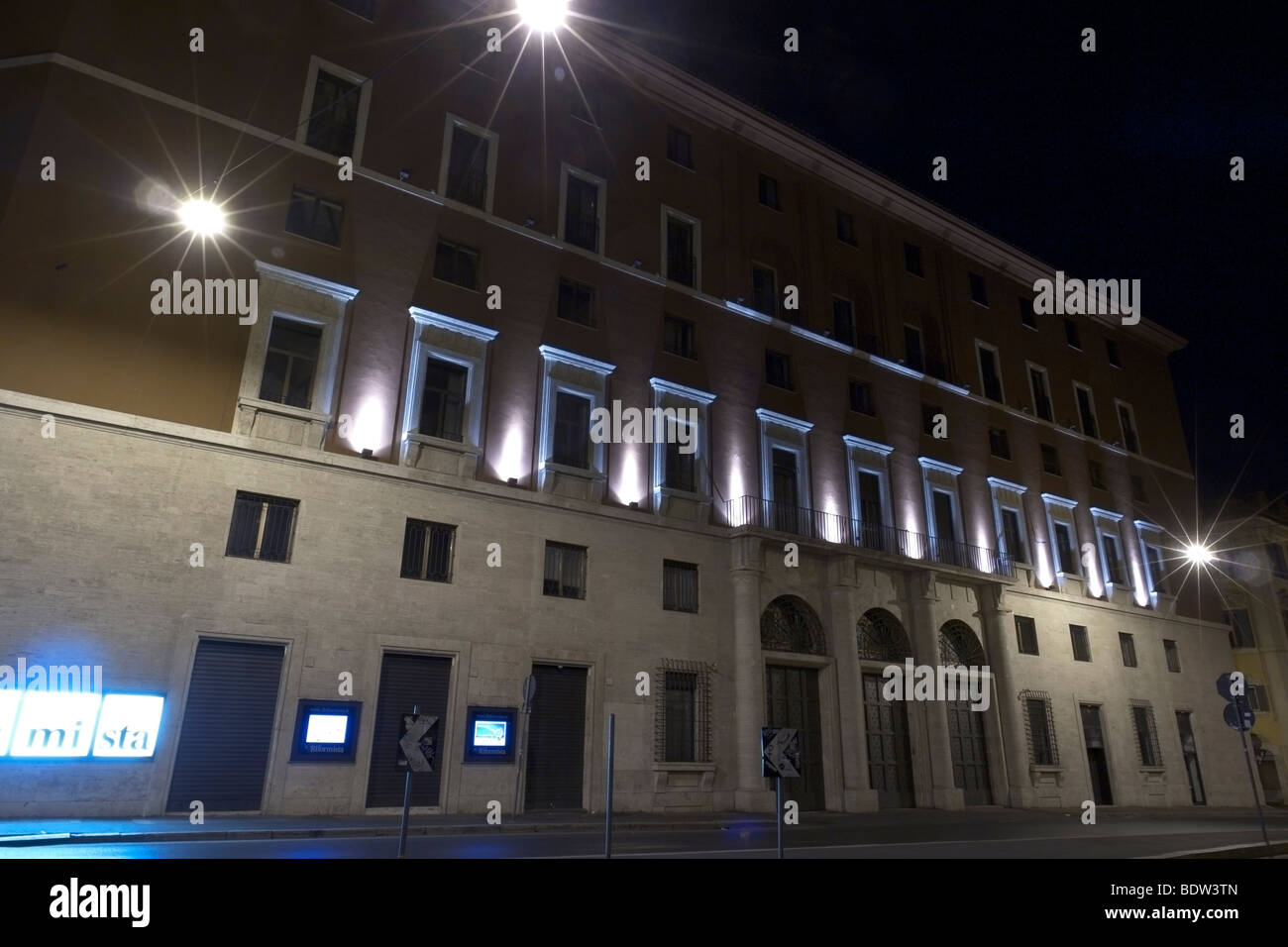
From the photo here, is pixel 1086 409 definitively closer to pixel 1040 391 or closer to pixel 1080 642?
pixel 1040 391

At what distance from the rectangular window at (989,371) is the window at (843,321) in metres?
7.75

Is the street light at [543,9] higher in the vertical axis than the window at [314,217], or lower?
lower

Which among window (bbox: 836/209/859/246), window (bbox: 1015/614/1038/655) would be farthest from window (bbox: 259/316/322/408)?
window (bbox: 1015/614/1038/655)

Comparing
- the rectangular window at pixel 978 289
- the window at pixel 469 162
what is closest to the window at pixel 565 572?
the window at pixel 469 162

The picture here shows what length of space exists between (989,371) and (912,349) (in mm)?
5026

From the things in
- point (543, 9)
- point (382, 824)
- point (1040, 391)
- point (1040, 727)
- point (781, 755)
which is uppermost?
point (1040, 391)

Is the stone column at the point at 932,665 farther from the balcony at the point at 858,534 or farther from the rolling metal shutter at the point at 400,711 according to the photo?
the rolling metal shutter at the point at 400,711

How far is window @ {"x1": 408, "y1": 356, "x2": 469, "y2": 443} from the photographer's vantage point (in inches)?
789

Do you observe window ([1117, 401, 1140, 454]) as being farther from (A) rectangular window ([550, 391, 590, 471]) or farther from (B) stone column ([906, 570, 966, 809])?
(A) rectangular window ([550, 391, 590, 471])

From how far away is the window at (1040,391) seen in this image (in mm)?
35891

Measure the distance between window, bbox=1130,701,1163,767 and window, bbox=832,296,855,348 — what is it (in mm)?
19673

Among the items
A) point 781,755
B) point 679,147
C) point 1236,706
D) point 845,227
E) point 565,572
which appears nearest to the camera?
point 781,755

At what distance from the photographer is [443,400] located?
67.0 ft

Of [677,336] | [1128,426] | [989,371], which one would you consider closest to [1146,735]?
[1128,426]
